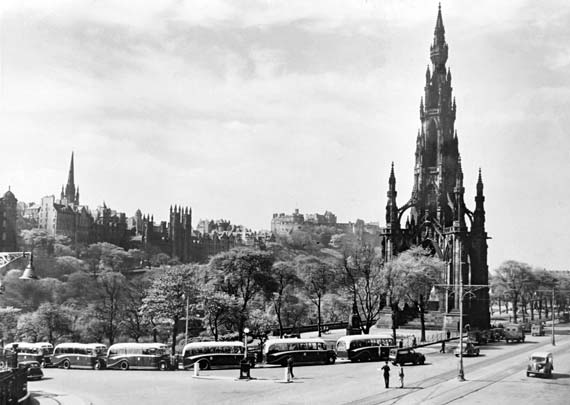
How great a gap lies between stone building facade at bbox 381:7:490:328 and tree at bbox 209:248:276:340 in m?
27.1

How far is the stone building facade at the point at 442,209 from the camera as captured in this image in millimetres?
83625

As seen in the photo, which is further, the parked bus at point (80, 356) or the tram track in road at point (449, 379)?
the parked bus at point (80, 356)

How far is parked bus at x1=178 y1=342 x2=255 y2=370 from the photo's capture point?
40.0 m

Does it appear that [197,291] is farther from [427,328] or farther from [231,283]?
[427,328]

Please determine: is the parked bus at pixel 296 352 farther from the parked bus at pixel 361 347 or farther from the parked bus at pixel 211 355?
the parked bus at pixel 361 347

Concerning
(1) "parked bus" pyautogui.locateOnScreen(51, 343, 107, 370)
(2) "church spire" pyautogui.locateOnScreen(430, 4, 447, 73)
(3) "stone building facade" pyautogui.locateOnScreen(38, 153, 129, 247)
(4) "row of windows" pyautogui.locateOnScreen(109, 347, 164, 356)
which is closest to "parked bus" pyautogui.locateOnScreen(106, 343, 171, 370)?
(4) "row of windows" pyautogui.locateOnScreen(109, 347, 164, 356)

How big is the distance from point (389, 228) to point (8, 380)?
7274cm

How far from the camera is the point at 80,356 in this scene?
41.5 m

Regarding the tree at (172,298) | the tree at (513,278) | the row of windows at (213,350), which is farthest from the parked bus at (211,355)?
Answer: the tree at (513,278)

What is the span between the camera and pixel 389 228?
92.0 meters

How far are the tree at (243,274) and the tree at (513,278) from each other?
2142 inches

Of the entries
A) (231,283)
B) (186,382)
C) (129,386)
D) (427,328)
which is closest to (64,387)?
(129,386)

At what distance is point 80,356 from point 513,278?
82849mm

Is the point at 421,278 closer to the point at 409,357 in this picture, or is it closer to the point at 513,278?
the point at 409,357
